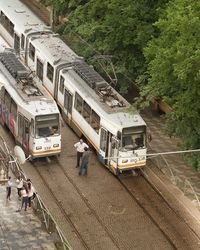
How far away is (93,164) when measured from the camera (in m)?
33.9

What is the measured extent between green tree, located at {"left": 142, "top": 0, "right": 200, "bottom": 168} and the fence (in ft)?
22.0

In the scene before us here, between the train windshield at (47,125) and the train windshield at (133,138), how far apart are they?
3.37 m

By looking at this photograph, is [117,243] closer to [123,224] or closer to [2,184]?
[123,224]

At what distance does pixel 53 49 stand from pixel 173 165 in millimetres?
10221

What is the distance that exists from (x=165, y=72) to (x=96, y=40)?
1060cm

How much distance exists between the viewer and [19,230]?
90.8 feet

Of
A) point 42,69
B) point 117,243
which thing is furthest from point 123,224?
point 42,69

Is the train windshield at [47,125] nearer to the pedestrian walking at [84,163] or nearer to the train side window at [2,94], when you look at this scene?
the pedestrian walking at [84,163]

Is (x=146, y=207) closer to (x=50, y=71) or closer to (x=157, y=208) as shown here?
(x=157, y=208)

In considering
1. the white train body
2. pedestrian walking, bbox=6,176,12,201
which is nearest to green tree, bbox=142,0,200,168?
the white train body

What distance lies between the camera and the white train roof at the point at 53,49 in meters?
38.0

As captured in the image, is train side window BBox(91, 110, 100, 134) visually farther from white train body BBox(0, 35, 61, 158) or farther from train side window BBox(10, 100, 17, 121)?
train side window BBox(10, 100, 17, 121)

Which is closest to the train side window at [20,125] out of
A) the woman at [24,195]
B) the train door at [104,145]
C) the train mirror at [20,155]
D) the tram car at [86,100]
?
the train mirror at [20,155]

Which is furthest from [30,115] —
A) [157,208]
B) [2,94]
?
[157,208]
